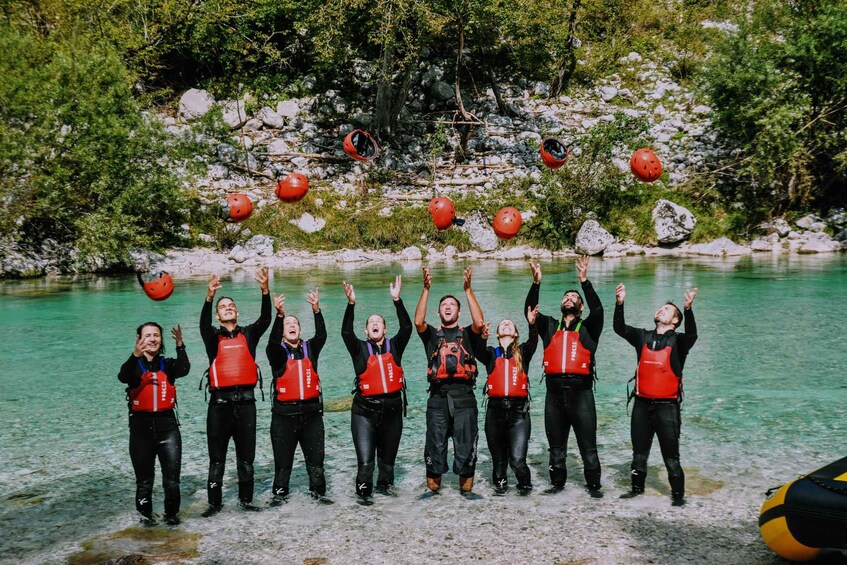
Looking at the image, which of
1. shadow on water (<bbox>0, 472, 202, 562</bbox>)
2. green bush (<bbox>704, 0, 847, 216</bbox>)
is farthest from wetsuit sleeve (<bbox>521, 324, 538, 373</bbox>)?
green bush (<bbox>704, 0, 847, 216</bbox>)

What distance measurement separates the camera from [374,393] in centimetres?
608

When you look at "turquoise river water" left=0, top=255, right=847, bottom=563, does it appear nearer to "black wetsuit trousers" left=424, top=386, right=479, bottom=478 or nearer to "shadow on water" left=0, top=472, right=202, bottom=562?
"shadow on water" left=0, top=472, right=202, bottom=562

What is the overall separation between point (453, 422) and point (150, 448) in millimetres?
2469

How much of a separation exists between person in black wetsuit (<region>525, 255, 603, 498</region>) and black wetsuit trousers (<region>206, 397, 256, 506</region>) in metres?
2.52

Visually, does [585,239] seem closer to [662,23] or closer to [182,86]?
[662,23]

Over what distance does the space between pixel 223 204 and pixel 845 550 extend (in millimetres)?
23608

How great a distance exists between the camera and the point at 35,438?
831cm

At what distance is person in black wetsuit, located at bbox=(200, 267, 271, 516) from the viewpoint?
5863 mm

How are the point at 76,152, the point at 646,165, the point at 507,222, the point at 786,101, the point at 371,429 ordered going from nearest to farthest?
1. the point at 371,429
2. the point at 507,222
3. the point at 646,165
4. the point at 76,152
5. the point at 786,101

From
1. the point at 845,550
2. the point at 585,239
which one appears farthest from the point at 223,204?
the point at 845,550

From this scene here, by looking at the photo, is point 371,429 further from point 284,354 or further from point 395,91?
point 395,91

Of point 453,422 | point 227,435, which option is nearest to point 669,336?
point 453,422

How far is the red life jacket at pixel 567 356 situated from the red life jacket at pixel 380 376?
51.1 inches

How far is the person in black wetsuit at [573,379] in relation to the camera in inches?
239
